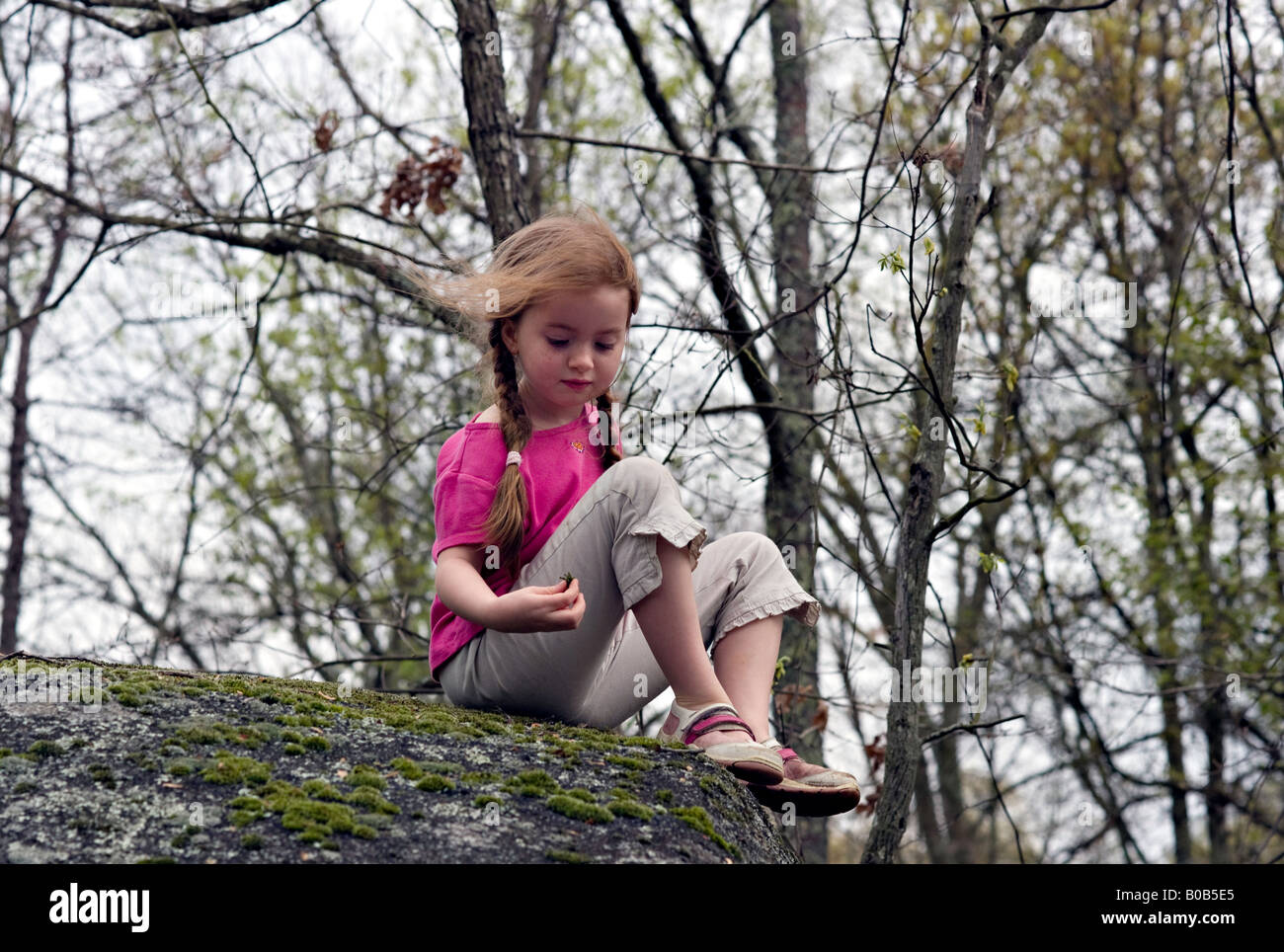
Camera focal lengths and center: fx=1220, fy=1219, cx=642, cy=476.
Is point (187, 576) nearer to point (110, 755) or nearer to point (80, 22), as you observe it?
point (80, 22)

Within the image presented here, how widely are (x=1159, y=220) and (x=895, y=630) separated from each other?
8.03 metres

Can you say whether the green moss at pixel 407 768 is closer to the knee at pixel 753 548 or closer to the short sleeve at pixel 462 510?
the short sleeve at pixel 462 510

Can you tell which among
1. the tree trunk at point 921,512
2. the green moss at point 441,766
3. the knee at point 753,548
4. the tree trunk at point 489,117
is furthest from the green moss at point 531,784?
the tree trunk at point 489,117

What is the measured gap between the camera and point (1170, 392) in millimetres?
9680

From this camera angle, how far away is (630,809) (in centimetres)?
227

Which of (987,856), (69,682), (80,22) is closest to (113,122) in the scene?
(80,22)

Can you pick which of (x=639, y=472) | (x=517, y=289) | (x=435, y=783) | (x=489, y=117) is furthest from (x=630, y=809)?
(x=489, y=117)

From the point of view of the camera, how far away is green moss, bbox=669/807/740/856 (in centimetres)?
228

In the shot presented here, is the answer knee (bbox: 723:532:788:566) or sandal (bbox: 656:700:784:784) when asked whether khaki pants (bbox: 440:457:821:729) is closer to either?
knee (bbox: 723:532:788:566)

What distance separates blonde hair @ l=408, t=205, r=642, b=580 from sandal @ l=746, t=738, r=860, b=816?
82 cm

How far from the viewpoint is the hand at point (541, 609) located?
2582mm

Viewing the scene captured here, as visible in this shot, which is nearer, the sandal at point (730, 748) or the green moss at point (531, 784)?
the green moss at point (531, 784)
